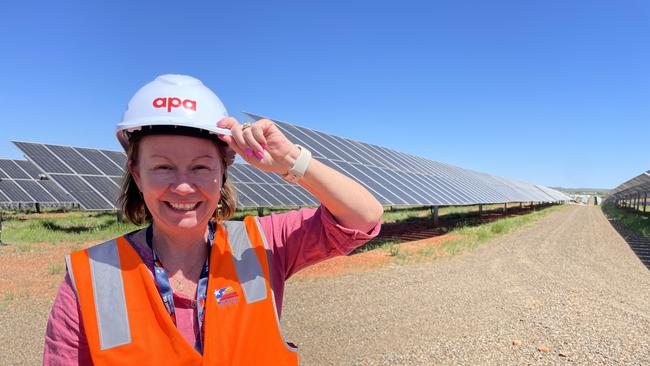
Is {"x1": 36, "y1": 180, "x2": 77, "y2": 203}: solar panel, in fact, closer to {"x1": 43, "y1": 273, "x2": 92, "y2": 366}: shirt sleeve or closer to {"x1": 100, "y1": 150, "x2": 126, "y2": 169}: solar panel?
Answer: {"x1": 100, "y1": 150, "x2": 126, "y2": 169}: solar panel

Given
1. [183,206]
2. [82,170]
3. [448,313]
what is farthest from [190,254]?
[82,170]

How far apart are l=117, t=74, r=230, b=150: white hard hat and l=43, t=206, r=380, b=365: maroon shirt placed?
0.44 metres

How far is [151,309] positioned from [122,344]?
0.41 ft

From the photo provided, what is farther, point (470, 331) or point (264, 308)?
point (470, 331)

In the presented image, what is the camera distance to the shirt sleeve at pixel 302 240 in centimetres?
159

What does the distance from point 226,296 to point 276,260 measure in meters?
0.25

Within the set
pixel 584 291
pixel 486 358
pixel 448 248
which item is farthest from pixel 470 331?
pixel 448 248

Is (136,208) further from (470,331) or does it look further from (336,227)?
(470,331)

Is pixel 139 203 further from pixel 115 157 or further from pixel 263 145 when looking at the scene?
pixel 115 157

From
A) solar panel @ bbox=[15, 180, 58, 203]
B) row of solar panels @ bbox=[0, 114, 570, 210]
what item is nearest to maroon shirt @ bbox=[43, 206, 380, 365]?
row of solar panels @ bbox=[0, 114, 570, 210]

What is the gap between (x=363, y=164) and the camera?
56.8 feet

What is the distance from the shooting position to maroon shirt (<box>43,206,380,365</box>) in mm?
1345

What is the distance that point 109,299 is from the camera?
137 cm

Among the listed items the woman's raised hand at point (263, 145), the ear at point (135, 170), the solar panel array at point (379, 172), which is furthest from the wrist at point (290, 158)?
the solar panel array at point (379, 172)
